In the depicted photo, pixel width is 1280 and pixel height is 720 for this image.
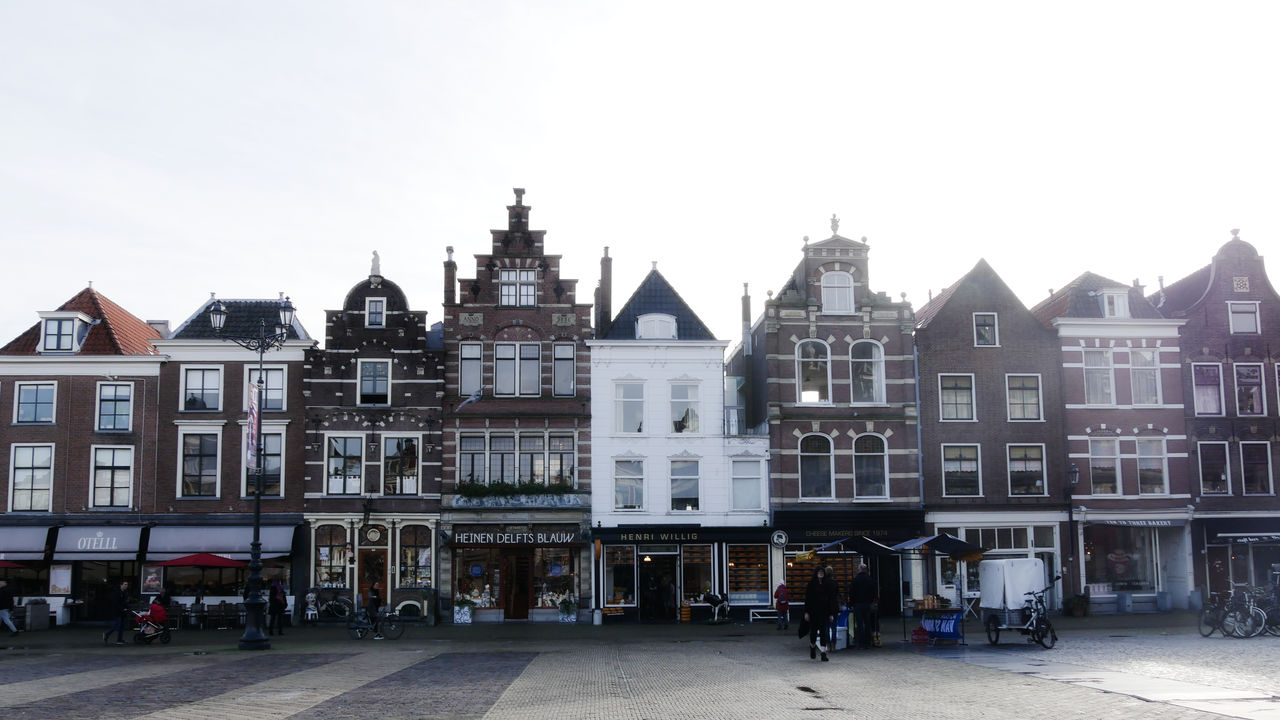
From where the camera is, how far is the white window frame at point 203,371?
37875 mm

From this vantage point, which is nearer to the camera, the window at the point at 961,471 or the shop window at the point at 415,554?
the shop window at the point at 415,554

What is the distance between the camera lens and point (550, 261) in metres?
39.0

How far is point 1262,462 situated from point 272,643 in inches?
1324

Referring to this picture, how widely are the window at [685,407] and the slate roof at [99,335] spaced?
59.9 ft

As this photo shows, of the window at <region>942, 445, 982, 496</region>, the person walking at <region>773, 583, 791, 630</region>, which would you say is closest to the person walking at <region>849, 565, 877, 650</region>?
the person walking at <region>773, 583, 791, 630</region>

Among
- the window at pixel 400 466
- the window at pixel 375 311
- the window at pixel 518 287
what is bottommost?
the window at pixel 400 466

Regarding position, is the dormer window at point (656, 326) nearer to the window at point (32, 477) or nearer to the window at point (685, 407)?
the window at point (685, 407)

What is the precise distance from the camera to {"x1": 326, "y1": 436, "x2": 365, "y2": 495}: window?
37.5 m

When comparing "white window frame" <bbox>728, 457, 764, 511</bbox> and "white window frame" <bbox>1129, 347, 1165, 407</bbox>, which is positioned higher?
"white window frame" <bbox>1129, 347, 1165, 407</bbox>

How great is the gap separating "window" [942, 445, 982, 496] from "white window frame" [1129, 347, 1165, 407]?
6.24 meters

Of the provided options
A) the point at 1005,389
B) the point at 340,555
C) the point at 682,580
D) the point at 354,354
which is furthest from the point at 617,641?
the point at 1005,389

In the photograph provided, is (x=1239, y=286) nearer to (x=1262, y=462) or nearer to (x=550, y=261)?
(x=1262, y=462)

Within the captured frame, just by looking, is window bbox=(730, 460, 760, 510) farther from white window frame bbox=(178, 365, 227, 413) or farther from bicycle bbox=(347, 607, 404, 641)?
white window frame bbox=(178, 365, 227, 413)

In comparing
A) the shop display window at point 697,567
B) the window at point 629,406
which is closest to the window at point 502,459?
the window at point 629,406
